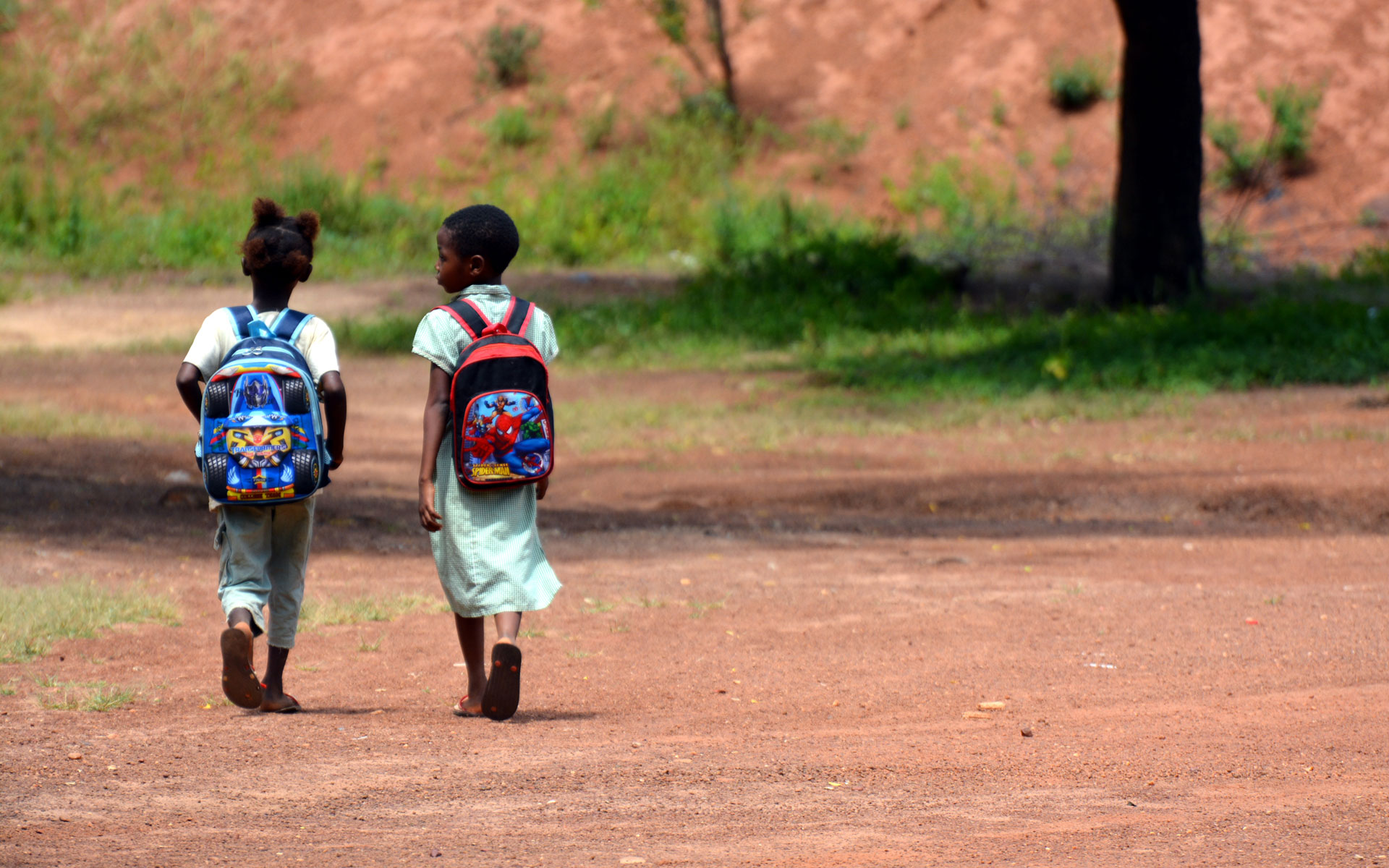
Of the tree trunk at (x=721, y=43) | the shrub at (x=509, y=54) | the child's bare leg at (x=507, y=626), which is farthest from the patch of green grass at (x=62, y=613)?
the shrub at (x=509, y=54)

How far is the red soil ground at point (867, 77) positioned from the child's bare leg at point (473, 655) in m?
17.6

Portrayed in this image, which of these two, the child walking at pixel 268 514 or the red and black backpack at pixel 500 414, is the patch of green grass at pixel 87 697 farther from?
the red and black backpack at pixel 500 414

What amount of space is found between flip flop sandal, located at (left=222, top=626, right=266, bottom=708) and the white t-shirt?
72 centimetres

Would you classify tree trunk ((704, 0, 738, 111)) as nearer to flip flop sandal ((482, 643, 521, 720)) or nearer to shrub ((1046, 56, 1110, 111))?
shrub ((1046, 56, 1110, 111))

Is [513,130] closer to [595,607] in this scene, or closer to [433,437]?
[595,607]

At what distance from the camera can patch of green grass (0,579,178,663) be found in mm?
4926

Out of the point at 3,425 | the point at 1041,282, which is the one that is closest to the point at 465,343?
the point at 3,425

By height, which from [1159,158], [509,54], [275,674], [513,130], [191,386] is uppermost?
[509,54]

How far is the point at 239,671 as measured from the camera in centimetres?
394

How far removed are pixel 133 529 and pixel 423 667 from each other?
290 cm

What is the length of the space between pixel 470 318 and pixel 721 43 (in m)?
21.0

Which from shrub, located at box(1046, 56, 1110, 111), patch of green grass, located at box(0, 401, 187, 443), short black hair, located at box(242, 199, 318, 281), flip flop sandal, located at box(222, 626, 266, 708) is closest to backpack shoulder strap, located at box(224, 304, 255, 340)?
short black hair, located at box(242, 199, 318, 281)

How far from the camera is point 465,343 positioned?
13.3 ft

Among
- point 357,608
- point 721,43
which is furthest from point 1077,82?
point 357,608
